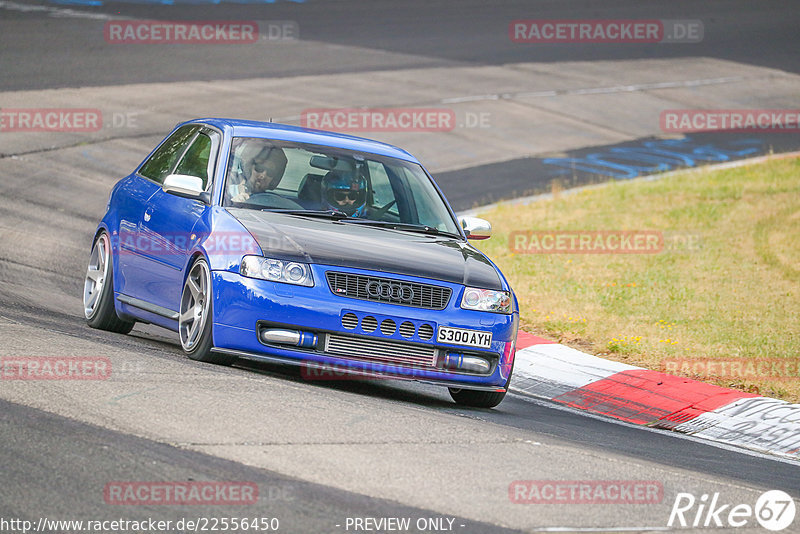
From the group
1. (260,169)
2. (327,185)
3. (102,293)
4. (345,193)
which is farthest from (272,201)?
(102,293)

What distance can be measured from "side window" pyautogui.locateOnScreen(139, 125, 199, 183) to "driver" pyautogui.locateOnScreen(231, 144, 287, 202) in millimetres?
900

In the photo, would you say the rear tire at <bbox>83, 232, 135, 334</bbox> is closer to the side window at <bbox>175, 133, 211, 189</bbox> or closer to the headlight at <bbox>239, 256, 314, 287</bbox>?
the side window at <bbox>175, 133, 211, 189</bbox>

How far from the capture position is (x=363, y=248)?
7.90 m

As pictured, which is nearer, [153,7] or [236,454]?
[236,454]

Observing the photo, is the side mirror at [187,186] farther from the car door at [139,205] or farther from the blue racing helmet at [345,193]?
the blue racing helmet at [345,193]

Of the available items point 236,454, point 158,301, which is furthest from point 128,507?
point 158,301

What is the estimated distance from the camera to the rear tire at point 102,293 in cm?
942

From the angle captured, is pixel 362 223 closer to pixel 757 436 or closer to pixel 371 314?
pixel 371 314

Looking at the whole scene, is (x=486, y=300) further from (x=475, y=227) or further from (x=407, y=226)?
(x=475, y=227)

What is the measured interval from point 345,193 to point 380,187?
0.35 m

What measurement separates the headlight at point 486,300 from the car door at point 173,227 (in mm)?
1839

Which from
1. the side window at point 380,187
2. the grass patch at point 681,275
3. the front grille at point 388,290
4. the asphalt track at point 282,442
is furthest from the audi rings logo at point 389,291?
the grass patch at point 681,275

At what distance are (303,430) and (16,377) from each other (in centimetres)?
167

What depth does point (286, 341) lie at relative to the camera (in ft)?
24.9
